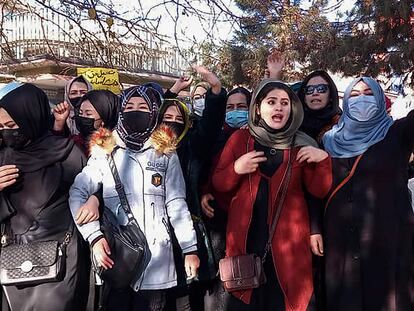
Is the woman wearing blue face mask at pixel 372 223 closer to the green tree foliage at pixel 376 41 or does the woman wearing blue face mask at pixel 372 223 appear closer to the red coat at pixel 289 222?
the red coat at pixel 289 222

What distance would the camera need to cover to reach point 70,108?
12.9 feet

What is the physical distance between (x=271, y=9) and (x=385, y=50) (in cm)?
429

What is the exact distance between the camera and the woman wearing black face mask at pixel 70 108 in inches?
145

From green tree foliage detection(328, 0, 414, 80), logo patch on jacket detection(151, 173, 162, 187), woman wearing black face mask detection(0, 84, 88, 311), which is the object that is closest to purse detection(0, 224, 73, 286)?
woman wearing black face mask detection(0, 84, 88, 311)

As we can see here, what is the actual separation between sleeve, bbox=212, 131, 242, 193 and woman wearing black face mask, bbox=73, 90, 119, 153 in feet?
2.96

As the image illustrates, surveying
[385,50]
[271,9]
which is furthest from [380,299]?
[385,50]

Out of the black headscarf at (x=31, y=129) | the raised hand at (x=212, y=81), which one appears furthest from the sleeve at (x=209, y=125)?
the black headscarf at (x=31, y=129)

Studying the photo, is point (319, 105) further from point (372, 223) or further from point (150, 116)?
point (150, 116)

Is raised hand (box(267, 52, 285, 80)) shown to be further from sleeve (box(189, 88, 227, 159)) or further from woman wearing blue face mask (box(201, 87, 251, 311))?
woman wearing blue face mask (box(201, 87, 251, 311))

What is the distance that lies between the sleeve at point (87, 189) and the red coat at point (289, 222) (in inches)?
→ 27.8

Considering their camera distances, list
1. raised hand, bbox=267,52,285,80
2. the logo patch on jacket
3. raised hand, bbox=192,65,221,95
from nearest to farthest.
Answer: the logo patch on jacket, raised hand, bbox=192,65,221,95, raised hand, bbox=267,52,285,80

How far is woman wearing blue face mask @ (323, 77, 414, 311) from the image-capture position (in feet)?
10.00

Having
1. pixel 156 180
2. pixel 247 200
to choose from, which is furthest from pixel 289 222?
pixel 156 180

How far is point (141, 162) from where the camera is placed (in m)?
3.03
